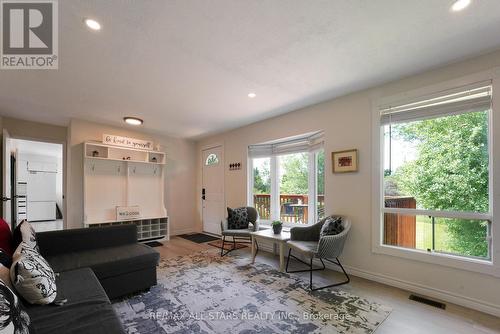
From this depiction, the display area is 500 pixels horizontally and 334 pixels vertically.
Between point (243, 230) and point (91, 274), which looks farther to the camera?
point (243, 230)

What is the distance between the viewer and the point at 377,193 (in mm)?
2793

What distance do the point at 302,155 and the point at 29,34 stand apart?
3589mm

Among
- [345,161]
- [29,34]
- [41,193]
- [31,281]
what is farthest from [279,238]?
[41,193]

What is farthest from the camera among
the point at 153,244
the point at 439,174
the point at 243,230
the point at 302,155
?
the point at 153,244

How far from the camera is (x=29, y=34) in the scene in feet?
6.06

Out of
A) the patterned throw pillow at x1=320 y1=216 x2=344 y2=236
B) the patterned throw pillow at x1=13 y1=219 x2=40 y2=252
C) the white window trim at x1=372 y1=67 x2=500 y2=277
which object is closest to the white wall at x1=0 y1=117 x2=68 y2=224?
the patterned throw pillow at x1=13 y1=219 x2=40 y2=252

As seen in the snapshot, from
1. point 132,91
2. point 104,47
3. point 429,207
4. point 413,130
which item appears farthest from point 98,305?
point 413,130

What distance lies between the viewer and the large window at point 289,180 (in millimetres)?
3730

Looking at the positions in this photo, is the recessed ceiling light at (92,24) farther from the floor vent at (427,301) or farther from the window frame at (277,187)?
the floor vent at (427,301)

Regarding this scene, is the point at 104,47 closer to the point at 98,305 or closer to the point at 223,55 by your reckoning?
the point at 223,55

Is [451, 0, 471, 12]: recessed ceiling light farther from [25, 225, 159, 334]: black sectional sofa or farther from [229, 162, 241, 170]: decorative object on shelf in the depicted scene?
[229, 162, 241, 170]: decorative object on shelf

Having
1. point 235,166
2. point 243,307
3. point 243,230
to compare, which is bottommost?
point 243,307

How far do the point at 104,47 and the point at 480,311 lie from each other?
4.19 metres

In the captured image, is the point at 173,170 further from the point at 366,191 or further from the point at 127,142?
the point at 366,191
